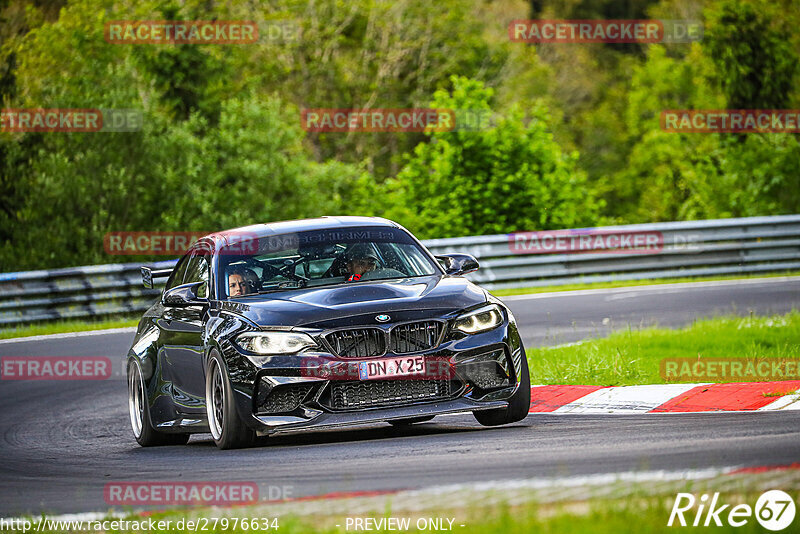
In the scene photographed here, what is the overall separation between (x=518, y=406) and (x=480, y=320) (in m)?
0.71

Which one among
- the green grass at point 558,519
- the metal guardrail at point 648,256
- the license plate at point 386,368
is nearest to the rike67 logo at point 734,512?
the green grass at point 558,519

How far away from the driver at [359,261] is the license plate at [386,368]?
3.80 feet

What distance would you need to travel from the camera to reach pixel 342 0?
46688mm

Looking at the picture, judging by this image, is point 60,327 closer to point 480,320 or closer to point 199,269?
point 199,269

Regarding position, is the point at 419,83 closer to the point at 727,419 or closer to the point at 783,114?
the point at 783,114

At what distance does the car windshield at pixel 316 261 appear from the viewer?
956 cm

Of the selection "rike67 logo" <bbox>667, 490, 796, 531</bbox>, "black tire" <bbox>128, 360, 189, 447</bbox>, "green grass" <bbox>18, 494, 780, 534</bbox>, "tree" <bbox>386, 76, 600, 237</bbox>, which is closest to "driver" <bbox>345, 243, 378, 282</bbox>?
"black tire" <bbox>128, 360, 189, 447</bbox>

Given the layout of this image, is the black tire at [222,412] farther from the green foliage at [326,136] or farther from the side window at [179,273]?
the green foliage at [326,136]

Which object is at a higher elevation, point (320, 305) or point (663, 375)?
point (320, 305)

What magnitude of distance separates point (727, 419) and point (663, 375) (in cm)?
255

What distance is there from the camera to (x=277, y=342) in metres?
8.60

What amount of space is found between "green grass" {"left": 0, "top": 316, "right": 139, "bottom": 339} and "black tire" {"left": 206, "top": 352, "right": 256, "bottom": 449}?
36.4 feet

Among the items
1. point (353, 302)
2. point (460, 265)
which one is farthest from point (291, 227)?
point (353, 302)

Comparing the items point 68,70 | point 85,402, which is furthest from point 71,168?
point 85,402
